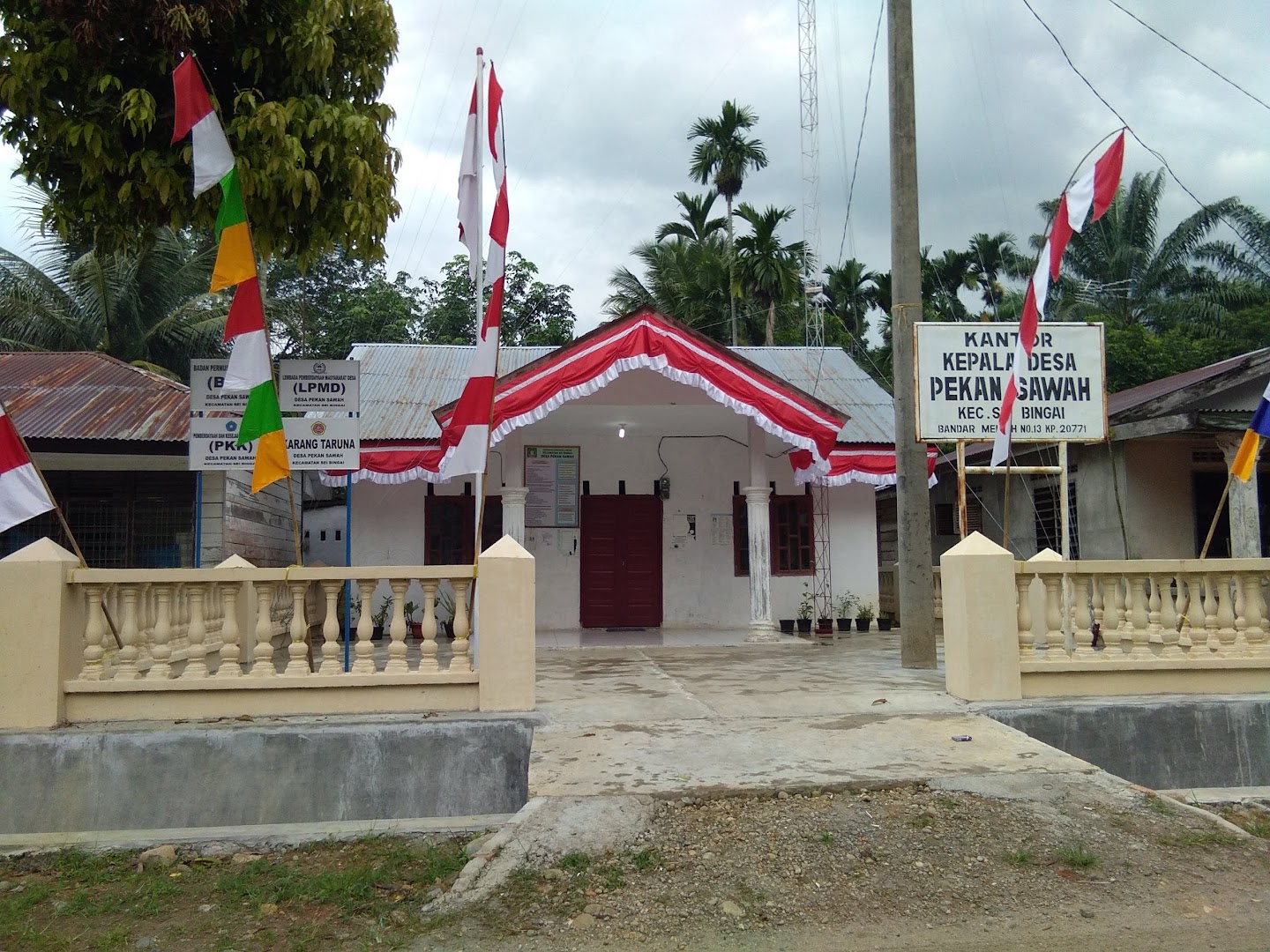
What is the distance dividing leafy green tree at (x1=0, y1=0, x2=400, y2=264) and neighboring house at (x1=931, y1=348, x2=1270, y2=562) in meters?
9.38

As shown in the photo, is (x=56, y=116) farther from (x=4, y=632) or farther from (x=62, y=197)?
(x=4, y=632)

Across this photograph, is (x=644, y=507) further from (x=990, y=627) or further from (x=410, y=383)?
(x=990, y=627)

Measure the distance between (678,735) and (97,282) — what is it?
19514mm

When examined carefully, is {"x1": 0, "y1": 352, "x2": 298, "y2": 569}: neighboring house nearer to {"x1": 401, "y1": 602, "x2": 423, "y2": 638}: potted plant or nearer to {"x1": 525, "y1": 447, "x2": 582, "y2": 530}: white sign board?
{"x1": 401, "y1": 602, "x2": 423, "y2": 638}: potted plant

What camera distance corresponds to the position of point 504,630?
637 cm

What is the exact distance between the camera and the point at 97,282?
811 inches

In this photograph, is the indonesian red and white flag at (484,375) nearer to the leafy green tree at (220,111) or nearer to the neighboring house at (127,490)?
the leafy green tree at (220,111)

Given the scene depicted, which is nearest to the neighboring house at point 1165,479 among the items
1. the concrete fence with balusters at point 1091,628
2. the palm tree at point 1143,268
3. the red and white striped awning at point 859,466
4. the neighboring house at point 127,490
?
the red and white striped awning at point 859,466

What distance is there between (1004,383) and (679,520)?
6056mm

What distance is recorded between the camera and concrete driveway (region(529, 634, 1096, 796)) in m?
5.32

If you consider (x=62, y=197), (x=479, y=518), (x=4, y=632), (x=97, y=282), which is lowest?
(x=4, y=632)

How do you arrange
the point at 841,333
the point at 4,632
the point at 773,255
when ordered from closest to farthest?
the point at 4,632
the point at 773,255
the point at 841,333

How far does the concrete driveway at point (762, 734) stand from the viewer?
532 centimetres

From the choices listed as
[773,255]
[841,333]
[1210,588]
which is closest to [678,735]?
[1210,588]
